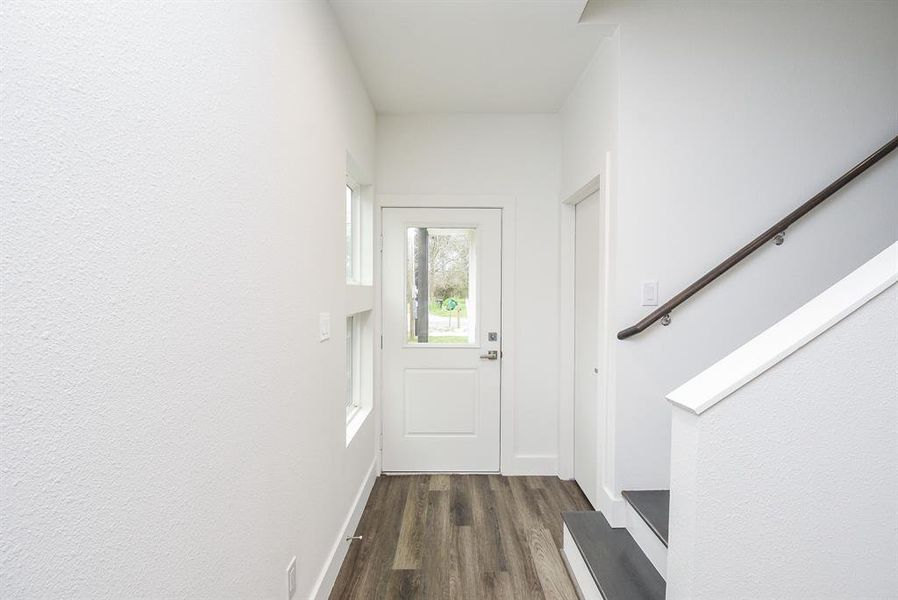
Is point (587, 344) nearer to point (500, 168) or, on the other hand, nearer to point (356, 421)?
point (500, 168)

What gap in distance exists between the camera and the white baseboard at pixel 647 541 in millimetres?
1706

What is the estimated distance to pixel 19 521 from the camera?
1.82 ft

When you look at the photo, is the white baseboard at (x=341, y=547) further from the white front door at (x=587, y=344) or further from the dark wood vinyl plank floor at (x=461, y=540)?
the white front door at (x=587, y=344)

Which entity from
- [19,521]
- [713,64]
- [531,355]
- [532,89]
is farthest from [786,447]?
[532,89]

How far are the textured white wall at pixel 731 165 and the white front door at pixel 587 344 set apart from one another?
1.25 ft

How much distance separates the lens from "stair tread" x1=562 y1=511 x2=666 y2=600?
1619 mm

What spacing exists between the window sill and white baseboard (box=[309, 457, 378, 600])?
1.17 feet

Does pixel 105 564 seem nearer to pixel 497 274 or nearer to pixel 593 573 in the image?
pixel 593 573

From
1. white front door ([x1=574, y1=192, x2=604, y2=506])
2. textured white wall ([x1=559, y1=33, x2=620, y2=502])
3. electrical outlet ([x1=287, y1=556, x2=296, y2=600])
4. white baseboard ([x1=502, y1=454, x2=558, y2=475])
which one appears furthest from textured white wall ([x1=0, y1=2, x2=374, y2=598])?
white baseboard ([x1=502, y1=454, x2=558, y2=475])

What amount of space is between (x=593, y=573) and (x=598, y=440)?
69cm

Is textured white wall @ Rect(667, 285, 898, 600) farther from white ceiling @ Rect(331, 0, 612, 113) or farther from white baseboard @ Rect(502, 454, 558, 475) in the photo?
white baseboard @ Rect(502, 454, 558, 475)

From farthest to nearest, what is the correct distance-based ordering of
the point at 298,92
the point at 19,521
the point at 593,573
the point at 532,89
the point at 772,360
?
the point at 532,89, the point at 593,573, the point at 298,92, the point at 772,360, the point at 19,521

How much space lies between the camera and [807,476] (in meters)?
1.16

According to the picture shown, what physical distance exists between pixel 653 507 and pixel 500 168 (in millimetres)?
2231
